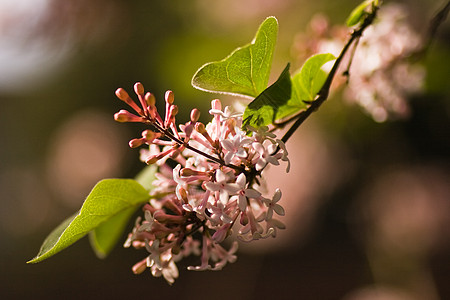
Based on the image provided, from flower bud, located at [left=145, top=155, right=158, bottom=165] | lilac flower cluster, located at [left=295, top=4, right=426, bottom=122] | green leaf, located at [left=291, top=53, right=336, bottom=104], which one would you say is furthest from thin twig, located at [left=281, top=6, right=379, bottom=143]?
lilac flower cluster, located at [left=295, top=4, right=426, bottom=122]

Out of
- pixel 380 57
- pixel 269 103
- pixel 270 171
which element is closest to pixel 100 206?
pixel 269 103

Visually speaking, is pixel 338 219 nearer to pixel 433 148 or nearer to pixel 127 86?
pixel 433 148

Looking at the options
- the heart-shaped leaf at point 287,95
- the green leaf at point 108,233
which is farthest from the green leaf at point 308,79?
the green leaf at point 108,233

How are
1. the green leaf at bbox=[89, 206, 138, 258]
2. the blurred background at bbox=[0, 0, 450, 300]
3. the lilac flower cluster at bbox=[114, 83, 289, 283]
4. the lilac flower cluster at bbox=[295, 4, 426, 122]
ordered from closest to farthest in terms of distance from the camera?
the lilac flower cluster at bbox=[114, 83, 289, 283], the green leaf at bbox=[89, 206, 138, 258], the lilac flower cluster at bbox=[295, 4, 426, 122], the blurred background at bbox=[0, 0, 450, 300]

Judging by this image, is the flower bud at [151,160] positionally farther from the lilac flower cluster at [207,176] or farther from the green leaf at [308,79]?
the green leaf at [308,79]

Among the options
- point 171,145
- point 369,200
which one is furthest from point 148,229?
point 369,200

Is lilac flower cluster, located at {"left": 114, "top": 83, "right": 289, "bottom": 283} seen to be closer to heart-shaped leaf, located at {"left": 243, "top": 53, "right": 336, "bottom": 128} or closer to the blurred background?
heart-shaped leaf, located at {"left": 243, "top": 53, "right": 336, "bottom": 128}

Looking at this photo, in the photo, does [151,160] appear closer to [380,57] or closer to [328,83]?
[328,83]
